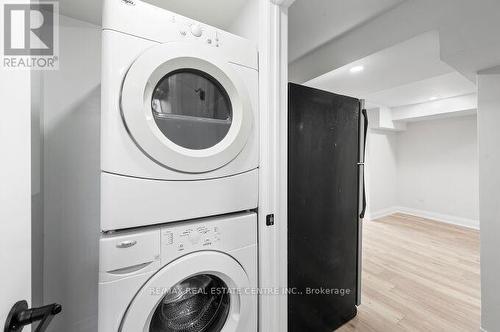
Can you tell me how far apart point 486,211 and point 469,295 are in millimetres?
1062

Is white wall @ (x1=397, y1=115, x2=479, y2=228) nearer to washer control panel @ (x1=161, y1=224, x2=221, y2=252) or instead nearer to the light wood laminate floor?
the light wood laminate floor

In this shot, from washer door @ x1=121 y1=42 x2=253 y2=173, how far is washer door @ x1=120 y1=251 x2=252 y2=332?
381mm

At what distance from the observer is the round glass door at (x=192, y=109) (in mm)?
859

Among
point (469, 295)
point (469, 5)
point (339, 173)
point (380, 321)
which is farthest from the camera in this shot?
point (469, 295)

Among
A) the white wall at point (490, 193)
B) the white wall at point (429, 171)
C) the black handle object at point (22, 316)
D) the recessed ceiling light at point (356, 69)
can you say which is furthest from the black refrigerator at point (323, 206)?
the white wall at point (429, 171)

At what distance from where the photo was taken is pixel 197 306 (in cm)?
101

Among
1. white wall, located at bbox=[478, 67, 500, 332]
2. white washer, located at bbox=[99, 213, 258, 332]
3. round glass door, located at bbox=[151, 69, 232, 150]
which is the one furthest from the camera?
white wall, located at bbox=[478, 67, 500, 332]

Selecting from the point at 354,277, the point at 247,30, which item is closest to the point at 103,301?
the point at 247,30

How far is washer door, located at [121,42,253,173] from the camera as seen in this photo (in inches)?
30.1

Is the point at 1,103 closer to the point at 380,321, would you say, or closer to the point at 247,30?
the point at 247,30

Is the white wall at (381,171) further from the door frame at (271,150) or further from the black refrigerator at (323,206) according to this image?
the door frame at (271,150)

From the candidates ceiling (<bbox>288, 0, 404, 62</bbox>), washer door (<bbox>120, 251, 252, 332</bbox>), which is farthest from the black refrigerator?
ceiling (<bbox>288, 0, 404, 62</bbox>)

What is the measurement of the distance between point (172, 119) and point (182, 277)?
63 cm

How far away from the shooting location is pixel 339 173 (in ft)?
5.07
